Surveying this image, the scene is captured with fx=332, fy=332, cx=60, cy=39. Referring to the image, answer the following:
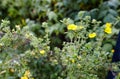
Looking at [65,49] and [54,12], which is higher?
[54,12]

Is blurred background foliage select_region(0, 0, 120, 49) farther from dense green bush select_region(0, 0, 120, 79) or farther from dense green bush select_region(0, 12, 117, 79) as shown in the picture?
dense green bush select_region(0, 12, 117, 79)

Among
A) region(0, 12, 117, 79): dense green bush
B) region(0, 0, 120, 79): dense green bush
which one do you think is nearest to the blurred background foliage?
region(0, 0, 120, 79): dense green bush

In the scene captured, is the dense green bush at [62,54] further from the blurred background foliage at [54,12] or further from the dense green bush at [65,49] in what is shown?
the blurred background foliage at [54,12]

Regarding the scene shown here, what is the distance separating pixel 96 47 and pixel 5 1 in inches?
64.1

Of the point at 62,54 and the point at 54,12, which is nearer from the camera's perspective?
the point at 62,54

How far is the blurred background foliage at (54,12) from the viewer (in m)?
2.73

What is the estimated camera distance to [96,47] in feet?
7.12

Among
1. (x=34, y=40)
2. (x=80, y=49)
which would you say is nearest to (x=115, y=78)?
(x=80, y=49)

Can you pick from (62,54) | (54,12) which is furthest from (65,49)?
(54,12)

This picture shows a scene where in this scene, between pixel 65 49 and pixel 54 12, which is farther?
pixel 54 12

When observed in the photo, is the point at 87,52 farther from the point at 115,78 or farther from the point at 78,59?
the point at 115,78

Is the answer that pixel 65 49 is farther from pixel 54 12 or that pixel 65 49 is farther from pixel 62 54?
pixel 54 12

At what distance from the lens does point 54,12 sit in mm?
3082

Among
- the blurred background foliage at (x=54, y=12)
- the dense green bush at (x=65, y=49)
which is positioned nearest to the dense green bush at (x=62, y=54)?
the dense green bush at (x=65, y=49)
